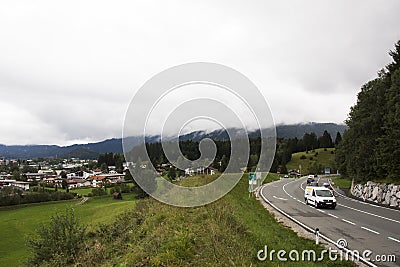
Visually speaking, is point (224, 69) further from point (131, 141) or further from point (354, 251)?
point (354, 251)

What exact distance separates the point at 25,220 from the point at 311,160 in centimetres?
10206

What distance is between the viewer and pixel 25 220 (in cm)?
6241

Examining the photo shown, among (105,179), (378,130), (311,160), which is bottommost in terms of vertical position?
(105,179)

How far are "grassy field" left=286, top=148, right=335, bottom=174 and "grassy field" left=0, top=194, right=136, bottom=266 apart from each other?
68.5 meters

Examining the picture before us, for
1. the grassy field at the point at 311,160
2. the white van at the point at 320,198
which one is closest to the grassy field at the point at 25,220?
the white van at the point at 320,198

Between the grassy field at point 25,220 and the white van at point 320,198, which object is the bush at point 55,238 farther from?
the white van at point 320,198

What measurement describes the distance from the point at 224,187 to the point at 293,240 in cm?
750

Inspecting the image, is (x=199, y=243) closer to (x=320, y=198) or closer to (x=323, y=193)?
(x=320, y=198)

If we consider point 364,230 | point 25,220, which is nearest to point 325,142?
point 25,220

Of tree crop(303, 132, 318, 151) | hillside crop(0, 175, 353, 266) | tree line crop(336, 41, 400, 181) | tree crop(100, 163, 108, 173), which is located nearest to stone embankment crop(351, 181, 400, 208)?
tree line crop(336, 41, 400, 181)

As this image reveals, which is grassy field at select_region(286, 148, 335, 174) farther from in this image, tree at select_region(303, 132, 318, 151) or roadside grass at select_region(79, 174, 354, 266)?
roadside grass at select_region(79, 174, 354, 266)

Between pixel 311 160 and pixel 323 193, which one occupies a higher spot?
pixel 311 160

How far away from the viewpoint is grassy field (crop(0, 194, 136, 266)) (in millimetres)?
38081

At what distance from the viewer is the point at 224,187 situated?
23.3ft
